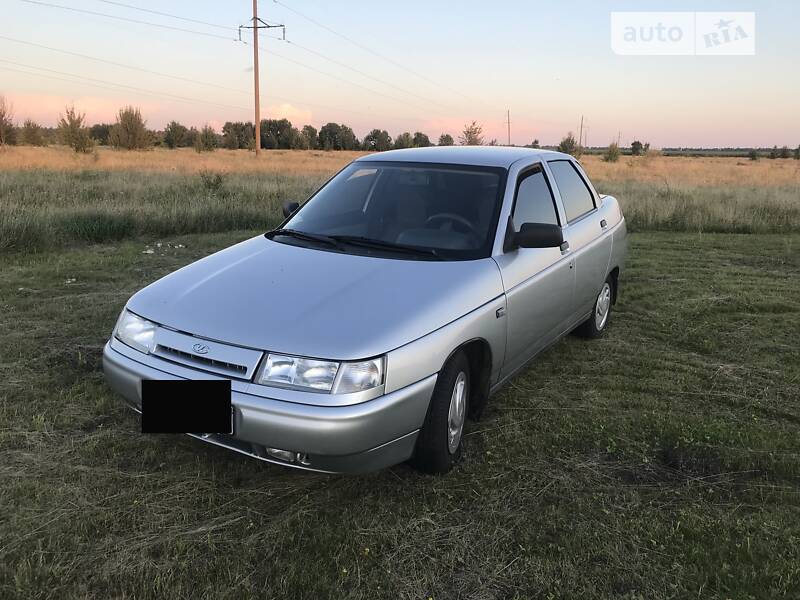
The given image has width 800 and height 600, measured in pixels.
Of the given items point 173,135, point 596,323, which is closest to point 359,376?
point 596,323

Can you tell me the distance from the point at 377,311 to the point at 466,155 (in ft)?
6.08

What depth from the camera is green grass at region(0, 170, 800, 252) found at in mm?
8719

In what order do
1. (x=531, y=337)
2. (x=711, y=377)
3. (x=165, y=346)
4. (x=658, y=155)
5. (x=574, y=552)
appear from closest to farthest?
(x=574, y=552) → (x=165, y=346) → (x=531, y=337) → (x=711, y=377) → (x=658, y=155)

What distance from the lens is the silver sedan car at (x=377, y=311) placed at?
2328 millimetres

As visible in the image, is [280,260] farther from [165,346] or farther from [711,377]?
[711,377]

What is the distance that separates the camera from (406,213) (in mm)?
3598

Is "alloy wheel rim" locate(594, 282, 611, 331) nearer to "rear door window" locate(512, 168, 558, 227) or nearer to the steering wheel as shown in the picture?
"rear door window" locate(512, 168, 558, 227)

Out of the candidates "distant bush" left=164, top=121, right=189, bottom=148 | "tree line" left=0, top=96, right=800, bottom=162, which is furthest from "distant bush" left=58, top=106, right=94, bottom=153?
"distant bush" left=164, top=121, right=189, bottom=148

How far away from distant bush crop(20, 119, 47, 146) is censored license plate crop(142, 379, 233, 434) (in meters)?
43.9

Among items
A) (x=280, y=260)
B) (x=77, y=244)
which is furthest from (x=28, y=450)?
(x=77, y=244)

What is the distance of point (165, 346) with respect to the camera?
2.58m

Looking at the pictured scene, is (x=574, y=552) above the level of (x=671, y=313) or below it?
below

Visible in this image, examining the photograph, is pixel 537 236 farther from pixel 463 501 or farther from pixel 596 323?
pixel 596 323

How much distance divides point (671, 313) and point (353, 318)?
174 inches
